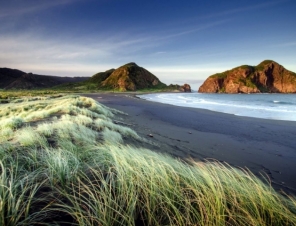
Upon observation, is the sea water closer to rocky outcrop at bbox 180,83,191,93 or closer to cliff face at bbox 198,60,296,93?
cliff face at bbox 198,60,296,93

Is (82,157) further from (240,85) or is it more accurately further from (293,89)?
(293,89)

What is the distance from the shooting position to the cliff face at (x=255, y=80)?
15212 cm

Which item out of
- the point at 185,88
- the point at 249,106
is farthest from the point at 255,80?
the point at 249,106

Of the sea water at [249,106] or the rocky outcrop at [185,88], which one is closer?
the sea water at [249,106]

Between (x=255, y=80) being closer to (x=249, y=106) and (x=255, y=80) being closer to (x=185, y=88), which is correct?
(x=185, y=88)

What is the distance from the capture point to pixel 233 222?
1.98 m

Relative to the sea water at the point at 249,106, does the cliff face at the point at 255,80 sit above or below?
above

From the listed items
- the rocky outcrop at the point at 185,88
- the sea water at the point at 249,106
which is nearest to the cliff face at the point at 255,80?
the rocky outcrop at the point at 185,88

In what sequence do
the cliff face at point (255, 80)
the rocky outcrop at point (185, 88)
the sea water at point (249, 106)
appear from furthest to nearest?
the rocky outcrop at point (185, 88) < the cliff face at point (255, 80) < the sea water at point (249, 106)

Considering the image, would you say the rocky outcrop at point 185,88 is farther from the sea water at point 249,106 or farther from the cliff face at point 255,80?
the sea water at point 249,106

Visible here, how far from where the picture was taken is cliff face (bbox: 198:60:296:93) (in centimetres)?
15212

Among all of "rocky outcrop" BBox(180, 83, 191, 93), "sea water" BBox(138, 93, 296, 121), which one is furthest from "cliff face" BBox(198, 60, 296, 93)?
"sea water" BBox(138, 93, 296, 121)

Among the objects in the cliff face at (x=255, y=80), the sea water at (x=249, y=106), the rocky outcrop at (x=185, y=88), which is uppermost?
the cliff face at (x=255, y=80)

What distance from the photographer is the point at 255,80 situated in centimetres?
16462
